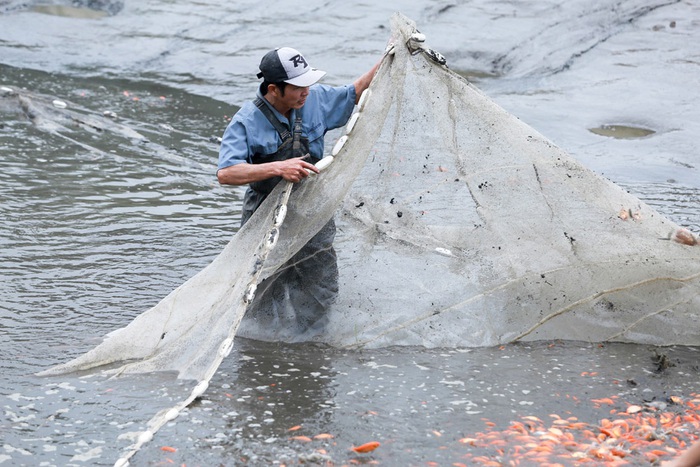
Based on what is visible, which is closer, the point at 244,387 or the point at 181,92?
the point at 244,387

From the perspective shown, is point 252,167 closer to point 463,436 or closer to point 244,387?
point 244,387

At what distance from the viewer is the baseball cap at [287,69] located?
5211 millimetres

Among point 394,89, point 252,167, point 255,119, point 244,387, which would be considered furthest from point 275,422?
point 394,89

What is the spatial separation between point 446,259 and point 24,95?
8063 millimetres

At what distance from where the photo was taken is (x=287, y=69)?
521 centimetres

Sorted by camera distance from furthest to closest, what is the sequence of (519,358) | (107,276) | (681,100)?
(681,100), (107,276), (519,358)

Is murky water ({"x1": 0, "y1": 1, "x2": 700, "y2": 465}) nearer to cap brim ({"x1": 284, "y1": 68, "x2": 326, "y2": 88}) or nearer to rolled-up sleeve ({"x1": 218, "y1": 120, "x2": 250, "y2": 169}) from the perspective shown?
rolled-up sleeve ({"x1": 218, "y1": 120, "x2": 250, "y2": 169})

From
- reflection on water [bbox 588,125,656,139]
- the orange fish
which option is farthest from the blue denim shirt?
reflection on water [bbox 588,125,656,139]

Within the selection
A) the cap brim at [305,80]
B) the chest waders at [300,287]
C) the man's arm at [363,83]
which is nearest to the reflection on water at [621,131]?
the man's arm at [363,83]

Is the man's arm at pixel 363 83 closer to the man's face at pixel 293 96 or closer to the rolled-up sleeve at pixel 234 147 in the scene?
the man's face at pixel 293 96

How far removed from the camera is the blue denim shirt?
527 cm

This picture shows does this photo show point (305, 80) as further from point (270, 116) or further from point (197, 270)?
point (197, 270)

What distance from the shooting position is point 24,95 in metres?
11.9

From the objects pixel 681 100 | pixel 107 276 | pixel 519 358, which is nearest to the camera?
pixel 519 358
